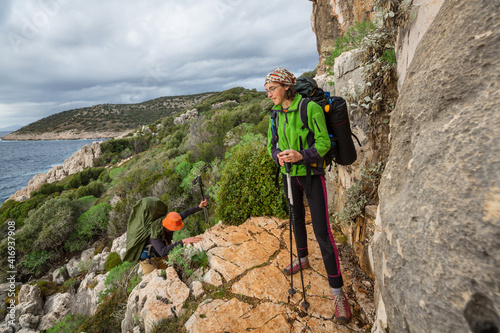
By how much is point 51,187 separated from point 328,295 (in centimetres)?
2722

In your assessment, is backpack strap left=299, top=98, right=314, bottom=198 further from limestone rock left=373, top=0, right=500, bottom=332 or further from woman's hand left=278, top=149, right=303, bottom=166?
limestone rock left=373, top=0, right=500, bottom=332

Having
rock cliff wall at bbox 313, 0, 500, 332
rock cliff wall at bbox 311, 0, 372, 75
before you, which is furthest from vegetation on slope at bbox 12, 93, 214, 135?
rock cliff wall at bbox 313, 0, 500, 332

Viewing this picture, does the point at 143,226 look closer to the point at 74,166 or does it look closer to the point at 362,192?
the point at 362,192

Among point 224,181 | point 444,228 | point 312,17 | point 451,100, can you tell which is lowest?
point 224,181

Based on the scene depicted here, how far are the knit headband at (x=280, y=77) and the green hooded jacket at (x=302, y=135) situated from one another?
199mm

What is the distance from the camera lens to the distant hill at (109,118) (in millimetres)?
74688

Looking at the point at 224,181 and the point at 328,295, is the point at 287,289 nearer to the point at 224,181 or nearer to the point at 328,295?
the point at 328,295

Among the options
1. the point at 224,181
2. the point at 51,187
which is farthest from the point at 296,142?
the point at 51,187

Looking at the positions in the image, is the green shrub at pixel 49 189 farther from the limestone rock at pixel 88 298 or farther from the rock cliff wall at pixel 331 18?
the rock cliff wall at pixel 331 18

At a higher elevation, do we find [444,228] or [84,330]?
[444,228]

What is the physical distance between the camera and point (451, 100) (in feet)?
4.48

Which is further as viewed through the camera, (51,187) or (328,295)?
(51,187)

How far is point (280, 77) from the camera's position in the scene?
8.34ft

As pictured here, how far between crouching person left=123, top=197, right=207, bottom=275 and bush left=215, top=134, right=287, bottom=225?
38.1 inches
